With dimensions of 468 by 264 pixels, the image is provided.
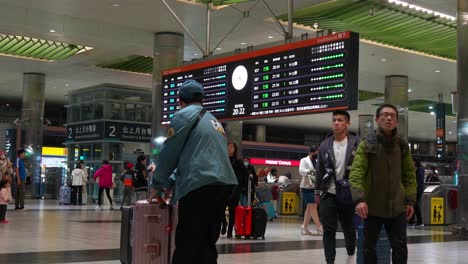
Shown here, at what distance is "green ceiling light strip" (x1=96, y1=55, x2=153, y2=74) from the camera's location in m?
24.1

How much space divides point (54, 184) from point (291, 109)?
2305cm

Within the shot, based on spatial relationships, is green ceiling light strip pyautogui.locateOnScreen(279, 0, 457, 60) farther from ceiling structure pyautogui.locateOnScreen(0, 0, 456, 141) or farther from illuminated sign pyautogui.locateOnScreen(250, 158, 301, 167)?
illuminated sign pyautogui.locateOnScreen(250, 158, 301, 167)

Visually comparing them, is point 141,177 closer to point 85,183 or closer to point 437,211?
point 437,211

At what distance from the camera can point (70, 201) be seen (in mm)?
24656

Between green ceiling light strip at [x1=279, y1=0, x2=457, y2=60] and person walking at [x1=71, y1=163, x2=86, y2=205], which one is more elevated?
green ceiling light strip at [x1=279, y1=0, x2=457, y2=60]

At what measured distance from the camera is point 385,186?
481cm

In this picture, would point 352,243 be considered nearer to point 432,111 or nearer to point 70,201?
point 70,201

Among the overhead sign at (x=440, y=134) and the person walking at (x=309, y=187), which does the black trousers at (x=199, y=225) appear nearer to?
the person walking at (x=309, y=187)

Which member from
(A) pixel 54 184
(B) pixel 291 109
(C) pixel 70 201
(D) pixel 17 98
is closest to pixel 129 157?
(C) pixel 70 201

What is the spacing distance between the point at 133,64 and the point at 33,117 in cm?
575

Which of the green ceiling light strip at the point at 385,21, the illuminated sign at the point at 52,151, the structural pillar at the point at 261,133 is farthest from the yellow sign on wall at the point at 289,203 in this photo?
the structural pillar at the point at 261,133

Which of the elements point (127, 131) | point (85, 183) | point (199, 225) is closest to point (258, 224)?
point (199, 225)

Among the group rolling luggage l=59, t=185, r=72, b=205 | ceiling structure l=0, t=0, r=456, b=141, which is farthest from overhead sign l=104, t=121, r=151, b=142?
rolling luggage l=59, t=185, r=72, b=205

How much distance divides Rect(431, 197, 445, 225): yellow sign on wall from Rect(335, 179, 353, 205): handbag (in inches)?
460
